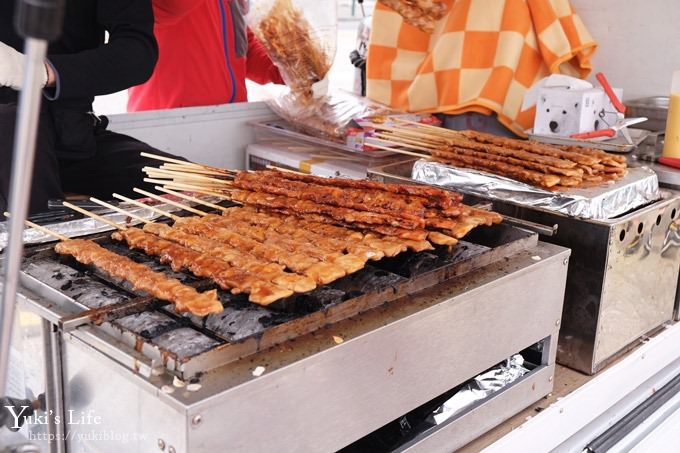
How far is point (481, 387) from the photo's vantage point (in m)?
1.88

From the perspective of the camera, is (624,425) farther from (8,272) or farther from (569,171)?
(8,272)

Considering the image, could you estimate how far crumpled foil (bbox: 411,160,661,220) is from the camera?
209 cm

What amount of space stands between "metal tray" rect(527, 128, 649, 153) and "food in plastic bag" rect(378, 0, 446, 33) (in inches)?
33.2

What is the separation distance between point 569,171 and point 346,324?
45.1 inches

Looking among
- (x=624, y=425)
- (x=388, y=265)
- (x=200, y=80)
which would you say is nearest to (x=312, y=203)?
(x=388, y=265)

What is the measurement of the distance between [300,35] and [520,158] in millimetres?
1531

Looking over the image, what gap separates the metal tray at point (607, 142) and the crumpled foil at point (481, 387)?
1.12 meters

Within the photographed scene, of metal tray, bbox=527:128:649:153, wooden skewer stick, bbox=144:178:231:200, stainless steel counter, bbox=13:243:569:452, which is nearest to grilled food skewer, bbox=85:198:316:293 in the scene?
stainless steel counter, bbox=13:243:569:452

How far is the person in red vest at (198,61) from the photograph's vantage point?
14.0 ft

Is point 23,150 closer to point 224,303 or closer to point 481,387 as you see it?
point 224,303

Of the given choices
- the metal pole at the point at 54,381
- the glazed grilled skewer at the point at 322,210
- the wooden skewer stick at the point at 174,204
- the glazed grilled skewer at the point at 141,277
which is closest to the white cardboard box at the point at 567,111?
the glazed grilled skewer at the point at 322,210

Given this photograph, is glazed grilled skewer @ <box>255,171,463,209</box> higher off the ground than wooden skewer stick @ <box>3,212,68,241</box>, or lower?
higher

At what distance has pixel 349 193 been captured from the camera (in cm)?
200

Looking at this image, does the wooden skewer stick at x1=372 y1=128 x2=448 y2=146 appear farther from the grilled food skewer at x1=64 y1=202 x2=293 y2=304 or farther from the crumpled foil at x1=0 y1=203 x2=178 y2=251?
the grilled food skewer at x1=64 y1=202 x2=293 y2=304
